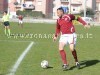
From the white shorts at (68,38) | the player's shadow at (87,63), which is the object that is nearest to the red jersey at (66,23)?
the white shorts at (68,38)

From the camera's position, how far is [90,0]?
357ft

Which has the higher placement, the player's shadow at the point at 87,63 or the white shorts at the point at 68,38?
the white shorts at the point at 68,38

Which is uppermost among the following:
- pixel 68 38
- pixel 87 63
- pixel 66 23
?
pixel 66 23

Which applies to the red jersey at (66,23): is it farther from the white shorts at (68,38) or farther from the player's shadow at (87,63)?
the player's shadow at (87,63)

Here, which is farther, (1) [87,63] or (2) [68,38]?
(1) [87,63]

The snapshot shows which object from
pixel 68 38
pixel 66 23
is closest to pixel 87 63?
pixel 68 38

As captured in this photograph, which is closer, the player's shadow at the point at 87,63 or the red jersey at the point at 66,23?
the red jersey at the point at 66,23

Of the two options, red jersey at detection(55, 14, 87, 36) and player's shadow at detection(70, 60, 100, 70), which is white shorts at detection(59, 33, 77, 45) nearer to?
red jersey at detection(55, 14, 87, 36)

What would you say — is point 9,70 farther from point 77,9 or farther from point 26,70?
point 77,9

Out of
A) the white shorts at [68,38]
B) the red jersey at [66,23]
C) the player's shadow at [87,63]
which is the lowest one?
the player's shadow at [87,63]

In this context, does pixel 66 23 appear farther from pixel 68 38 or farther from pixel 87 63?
pixel 87 63

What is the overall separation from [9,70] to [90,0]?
98.2 m

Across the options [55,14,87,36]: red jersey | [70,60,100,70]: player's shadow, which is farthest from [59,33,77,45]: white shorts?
[70,60,100,70]: player's shadow

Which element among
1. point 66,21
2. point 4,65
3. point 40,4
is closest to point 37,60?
point 4,65
